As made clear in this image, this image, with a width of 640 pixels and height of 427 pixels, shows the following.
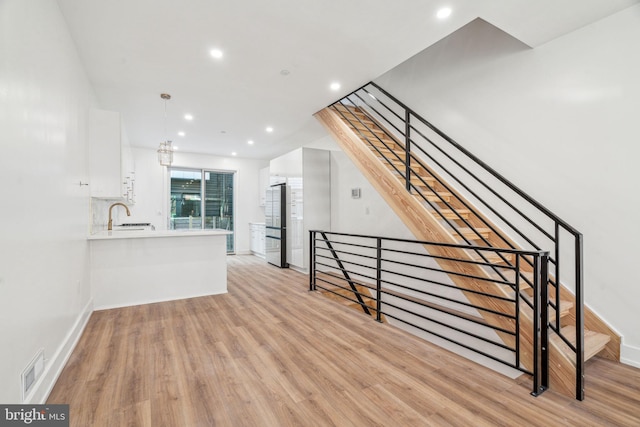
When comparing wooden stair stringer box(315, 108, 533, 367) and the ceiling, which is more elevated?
the ceiling

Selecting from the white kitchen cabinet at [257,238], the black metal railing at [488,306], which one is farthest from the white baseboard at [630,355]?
the white kitchen cabinet at [257,238]

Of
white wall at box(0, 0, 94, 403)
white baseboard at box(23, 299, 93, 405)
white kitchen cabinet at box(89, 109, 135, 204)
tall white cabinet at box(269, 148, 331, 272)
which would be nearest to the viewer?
white wall at box(0, 0, 94, 403)

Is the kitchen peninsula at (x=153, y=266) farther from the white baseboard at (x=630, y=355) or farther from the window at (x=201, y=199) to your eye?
the white baseboard at (x=630, y=355)

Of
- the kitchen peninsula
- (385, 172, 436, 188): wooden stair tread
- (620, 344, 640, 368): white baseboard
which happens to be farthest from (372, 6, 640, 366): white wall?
the kitchen peninsula

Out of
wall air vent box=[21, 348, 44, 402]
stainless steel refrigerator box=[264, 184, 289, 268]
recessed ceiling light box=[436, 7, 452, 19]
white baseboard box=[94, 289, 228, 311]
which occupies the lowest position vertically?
white baseboard box=[94, 289, 228, 311]

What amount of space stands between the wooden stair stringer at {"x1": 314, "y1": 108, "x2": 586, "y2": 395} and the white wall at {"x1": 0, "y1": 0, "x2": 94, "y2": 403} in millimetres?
2863

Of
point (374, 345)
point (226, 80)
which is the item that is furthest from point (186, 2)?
point (374, 345)

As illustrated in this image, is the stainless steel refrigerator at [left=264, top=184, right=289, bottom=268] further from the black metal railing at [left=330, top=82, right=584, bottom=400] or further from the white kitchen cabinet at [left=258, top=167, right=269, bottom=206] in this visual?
the black metal railing at [left=330, top=82, right=584, bottom=400]

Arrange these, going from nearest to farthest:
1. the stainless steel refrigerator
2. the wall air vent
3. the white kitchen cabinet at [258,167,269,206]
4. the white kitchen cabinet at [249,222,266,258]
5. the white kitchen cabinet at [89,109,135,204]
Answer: the wall air vent < the white kitchen cabinet at [89,109,135,204] < the stainless steel refrigerator < the white kitchen cabinet at [249,222,266,258] < the white kitchen cabinet at [258,167,269,206]

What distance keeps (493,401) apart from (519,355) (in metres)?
0.47

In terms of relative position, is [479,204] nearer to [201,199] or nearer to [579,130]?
[579,130]

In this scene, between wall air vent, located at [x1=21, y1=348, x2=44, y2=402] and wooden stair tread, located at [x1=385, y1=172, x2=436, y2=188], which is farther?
wooden stair tread, located at [x1=385, y1=172, x2=436, y2=188]

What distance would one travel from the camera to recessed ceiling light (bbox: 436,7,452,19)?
7.79ft

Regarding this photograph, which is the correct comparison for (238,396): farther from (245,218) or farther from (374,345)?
(245,218)
